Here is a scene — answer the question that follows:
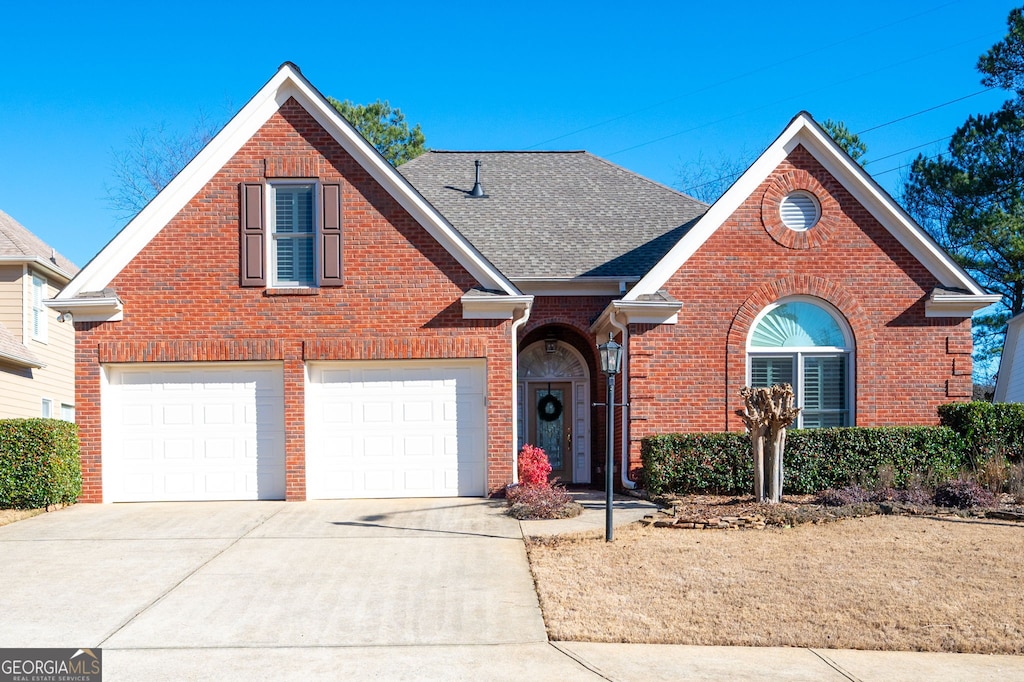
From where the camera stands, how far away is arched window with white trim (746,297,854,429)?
16.0 meters

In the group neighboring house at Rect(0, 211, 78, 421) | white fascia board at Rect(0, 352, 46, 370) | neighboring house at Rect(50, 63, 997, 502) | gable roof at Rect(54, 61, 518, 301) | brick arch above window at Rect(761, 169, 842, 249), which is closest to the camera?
gable roof at Rect(54, 61, 518, 301)

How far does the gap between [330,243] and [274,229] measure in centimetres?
100

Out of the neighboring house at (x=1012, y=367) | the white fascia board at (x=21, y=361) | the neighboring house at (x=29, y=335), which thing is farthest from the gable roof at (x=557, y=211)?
the neighboring house at (x=29, y=335)

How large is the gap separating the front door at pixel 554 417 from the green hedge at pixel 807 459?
486cm

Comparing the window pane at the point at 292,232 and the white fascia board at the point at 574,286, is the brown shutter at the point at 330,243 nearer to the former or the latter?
the window pane at the point at 292,232

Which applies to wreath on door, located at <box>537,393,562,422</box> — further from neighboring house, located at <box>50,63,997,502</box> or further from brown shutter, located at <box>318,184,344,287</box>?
brown shutter, located at <box>318,184,344,287</box>

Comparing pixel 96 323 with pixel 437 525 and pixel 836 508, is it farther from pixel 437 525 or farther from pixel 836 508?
pixel 836 508

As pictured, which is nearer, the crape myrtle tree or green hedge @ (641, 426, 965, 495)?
green hedge @ (641, 426, 965, 495)

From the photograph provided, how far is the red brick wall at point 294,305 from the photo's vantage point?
49.0ft

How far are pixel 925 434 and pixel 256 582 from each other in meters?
10.2

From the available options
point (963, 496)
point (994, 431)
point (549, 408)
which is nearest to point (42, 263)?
point (549, 408)

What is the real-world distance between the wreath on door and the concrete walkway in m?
6.28

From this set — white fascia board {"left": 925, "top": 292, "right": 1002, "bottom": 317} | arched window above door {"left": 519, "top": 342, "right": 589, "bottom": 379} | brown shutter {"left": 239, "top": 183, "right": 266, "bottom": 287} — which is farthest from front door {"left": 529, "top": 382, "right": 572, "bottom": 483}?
white fascia board {"left": 925, "top": 292, "right": 1002, "bottom": 317}

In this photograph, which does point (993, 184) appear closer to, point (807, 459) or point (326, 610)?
point (807, 459)
